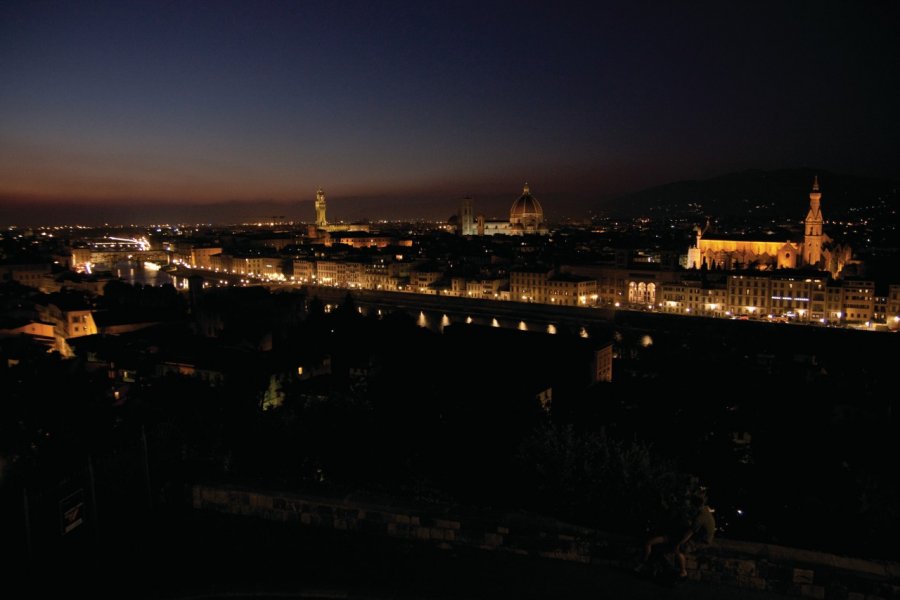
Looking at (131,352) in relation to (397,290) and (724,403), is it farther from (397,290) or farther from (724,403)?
(397,290)

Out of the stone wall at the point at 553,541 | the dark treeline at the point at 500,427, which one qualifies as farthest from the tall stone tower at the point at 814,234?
the stone wall at the point at 553,541

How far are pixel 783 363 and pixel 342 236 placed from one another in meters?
53.0

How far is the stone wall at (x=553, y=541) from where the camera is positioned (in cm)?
218

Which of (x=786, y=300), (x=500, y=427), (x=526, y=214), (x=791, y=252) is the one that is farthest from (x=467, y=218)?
(x=500, y=427)

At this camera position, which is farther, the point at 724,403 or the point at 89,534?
the point at 724,403

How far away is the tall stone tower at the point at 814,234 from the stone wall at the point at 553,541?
1137 inches

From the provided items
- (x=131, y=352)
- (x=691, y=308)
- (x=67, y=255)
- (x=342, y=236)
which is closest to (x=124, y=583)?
(x=131, y=352)

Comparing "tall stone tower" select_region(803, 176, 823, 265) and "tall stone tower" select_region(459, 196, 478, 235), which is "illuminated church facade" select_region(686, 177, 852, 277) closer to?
"tall stone tower" select_region(803, 176, 823, 265)

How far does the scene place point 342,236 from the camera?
208 feet

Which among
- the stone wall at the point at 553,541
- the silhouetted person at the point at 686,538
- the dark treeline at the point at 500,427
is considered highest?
the silhouetted person at the point at 686,538

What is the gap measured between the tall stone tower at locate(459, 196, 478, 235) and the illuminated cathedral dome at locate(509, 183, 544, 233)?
4.80 meters

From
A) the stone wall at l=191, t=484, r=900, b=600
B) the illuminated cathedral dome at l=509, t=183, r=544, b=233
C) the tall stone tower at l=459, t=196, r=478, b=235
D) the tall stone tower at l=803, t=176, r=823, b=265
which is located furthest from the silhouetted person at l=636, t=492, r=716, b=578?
the tall stone tower at l=459, t=196, r=478, b=235

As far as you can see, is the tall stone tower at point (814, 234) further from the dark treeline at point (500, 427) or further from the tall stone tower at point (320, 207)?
the tall stone tower at point (320, 207)

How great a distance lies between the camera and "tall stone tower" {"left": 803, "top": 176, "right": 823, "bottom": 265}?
27688 mm
